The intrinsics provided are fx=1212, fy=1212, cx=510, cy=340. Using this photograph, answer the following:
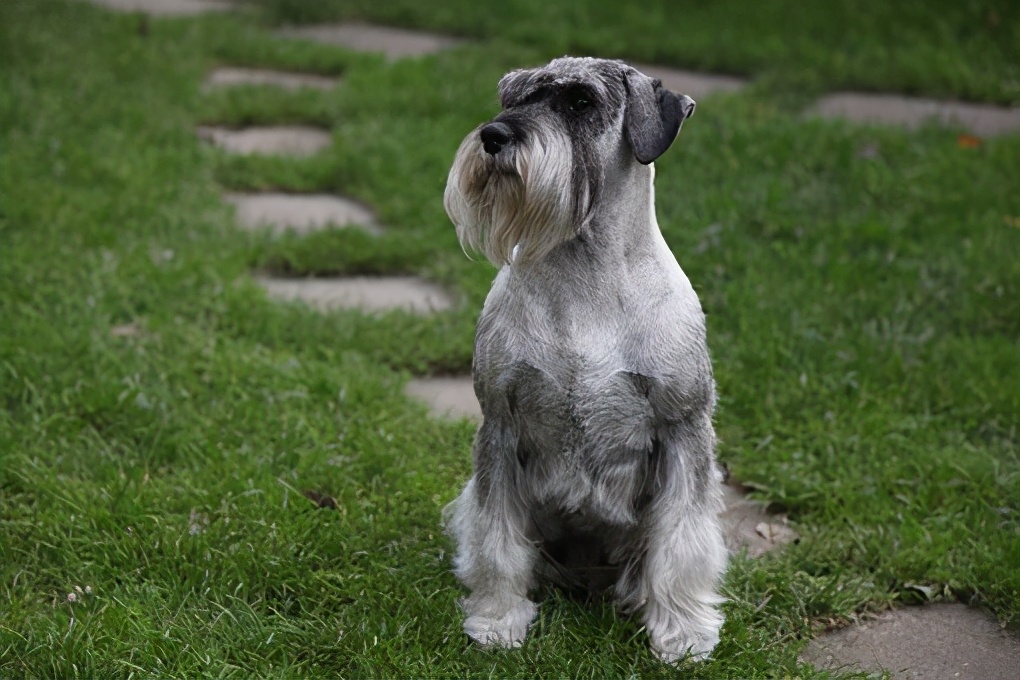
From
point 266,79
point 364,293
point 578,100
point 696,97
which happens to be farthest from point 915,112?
point 578,100

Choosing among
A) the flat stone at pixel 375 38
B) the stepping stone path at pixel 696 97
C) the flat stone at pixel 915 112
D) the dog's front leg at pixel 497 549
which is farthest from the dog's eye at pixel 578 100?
the flat stone at pixel 375 38

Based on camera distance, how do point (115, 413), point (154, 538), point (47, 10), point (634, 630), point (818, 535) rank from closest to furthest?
1. point (634, 630)
2. point (154, 538)
3. point (818, 535)
4. point (115, 413)
5. point (47, 10)

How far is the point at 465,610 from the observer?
3.59 meters

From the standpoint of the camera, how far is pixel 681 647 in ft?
11.3

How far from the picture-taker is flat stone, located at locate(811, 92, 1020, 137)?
714 cm

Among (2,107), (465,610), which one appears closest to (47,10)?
(2,107)

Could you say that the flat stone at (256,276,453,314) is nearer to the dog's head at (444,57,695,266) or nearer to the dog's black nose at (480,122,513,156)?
the dog's head at (444,57,695,266)

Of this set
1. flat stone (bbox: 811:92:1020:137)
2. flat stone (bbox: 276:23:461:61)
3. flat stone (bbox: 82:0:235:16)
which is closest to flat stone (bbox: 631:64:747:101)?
flat stone (bbox: 811:92:1020:137)

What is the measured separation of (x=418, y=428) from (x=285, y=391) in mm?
584

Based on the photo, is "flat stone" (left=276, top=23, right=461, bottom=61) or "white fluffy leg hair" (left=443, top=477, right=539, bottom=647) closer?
"white fluffy leg hair" (left=443, top=477, right=539, bottom=647)

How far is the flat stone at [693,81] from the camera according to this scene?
7.76m

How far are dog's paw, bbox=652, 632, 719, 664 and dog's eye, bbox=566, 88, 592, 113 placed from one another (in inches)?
59.3

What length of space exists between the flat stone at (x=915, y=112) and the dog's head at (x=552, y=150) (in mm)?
4425

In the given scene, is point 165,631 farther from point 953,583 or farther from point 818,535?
point 953,583
